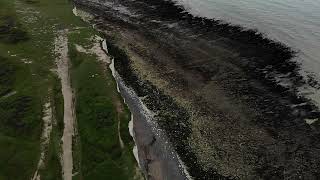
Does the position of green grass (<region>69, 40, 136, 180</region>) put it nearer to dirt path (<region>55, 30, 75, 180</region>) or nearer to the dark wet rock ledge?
dirt path (<region>55, 30, 75, 180</region>)

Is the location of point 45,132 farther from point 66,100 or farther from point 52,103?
point 66,100

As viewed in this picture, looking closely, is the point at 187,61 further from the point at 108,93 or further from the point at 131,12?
the point at 131,12

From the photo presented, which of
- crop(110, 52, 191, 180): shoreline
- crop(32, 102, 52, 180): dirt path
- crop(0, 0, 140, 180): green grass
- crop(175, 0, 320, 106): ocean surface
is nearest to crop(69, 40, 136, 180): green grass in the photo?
crop(0, 0, 140, 180): green grass

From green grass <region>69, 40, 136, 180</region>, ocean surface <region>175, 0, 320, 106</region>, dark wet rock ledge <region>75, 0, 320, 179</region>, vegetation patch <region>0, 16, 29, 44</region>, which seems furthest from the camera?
→ vegetation patch <region>0, 16, 29, 44</region>

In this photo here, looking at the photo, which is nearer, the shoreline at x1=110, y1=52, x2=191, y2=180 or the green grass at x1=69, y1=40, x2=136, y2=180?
the green grass at x1=69, y1=40, x2=136, y2=180

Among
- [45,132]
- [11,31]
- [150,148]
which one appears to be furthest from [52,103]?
[11,31]

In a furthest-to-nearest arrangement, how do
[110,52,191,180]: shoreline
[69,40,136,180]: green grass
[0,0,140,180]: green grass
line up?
1. [110,52,191,180]: shoreline
2. [0,0,140,180]: green grass
3. [69,40,136,180]: green grass
